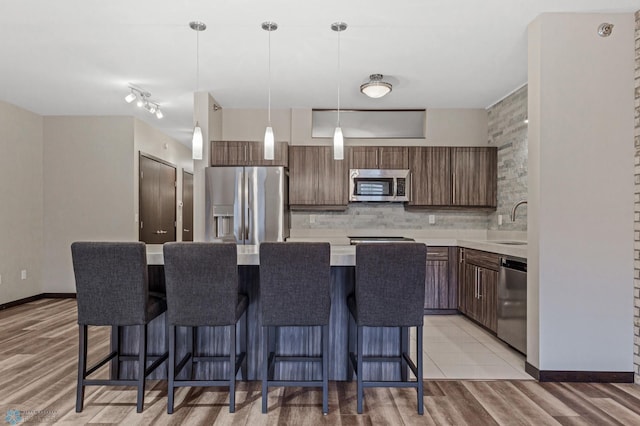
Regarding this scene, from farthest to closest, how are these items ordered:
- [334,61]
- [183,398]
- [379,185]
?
[379,185] < [334,61] < [183,398]

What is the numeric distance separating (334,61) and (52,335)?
146 inches

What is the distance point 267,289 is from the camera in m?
2.29

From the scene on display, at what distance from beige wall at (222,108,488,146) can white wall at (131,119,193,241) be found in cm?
144

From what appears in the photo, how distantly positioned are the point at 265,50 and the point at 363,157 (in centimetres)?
199

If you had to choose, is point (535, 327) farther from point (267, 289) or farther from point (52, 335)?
point (52, 335)

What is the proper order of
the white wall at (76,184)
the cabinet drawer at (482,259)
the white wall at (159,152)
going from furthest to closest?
the white wall at (159,152)
the white wall at (76,184)
the cabinet drawer at (482,259)

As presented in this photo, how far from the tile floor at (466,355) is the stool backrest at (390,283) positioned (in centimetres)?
89

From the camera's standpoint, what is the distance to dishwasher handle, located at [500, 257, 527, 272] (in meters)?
3.15

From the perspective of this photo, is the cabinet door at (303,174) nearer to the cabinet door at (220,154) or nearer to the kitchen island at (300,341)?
the cabinet door at (220,154)

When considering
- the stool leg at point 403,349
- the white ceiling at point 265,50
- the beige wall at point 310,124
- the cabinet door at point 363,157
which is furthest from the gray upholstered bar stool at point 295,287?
the beige wall at point 310,124

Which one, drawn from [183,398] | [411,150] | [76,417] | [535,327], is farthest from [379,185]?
[76,417]

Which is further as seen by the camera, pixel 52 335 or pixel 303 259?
pixel 52 335

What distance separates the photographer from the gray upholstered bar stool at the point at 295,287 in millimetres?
2268

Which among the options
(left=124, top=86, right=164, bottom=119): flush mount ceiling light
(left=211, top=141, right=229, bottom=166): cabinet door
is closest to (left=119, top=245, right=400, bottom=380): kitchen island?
(left=211, top=141, right=229, bottom=166): cabinet door
